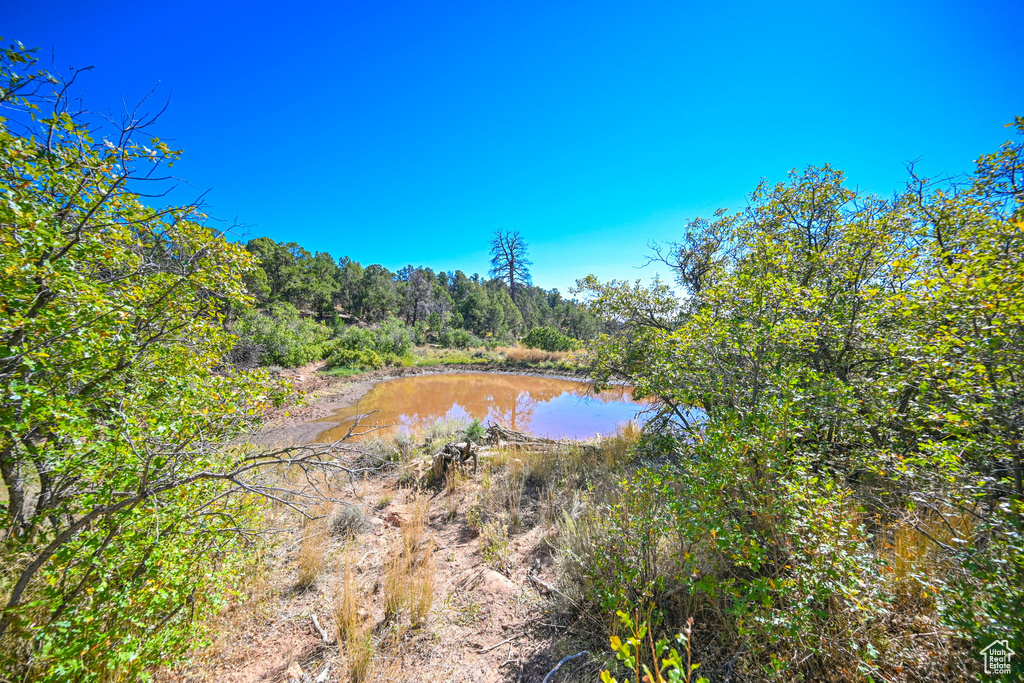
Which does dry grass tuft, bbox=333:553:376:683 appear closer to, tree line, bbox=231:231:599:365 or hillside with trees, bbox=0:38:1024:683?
hillside with trees, bbox=0:38:1024:683

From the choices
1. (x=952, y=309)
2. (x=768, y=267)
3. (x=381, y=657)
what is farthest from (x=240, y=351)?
(x=952, y=309)

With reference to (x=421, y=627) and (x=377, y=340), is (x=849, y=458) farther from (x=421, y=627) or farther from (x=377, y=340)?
(x=377, y=340)

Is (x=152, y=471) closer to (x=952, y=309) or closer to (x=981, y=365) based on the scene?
(x=981, y=365)

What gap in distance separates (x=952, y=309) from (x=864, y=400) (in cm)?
88

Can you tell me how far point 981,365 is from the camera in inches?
78.2

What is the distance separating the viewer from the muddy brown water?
36.9 feet

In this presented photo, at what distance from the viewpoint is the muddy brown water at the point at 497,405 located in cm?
1125

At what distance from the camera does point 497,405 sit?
1505cm

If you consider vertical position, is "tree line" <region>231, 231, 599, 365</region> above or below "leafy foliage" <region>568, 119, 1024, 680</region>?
above

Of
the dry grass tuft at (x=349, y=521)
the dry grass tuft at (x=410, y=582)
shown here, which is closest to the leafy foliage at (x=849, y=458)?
the dry grass tuft at (x=410, y=582)

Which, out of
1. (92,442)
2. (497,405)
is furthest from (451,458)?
(497,405)

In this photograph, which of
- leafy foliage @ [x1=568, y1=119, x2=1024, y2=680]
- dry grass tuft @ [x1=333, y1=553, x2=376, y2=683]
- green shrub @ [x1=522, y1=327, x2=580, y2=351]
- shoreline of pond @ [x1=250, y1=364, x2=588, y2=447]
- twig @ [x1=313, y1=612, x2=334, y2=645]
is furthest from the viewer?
green shrub @ [x1=522, y1=327, x2=580, y2=351]

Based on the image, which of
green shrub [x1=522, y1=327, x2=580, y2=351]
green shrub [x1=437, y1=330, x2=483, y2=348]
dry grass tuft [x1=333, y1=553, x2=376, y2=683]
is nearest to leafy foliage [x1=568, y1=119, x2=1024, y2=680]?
dry grass tuft [x1=333, y1=553, x2=376, y2=683]

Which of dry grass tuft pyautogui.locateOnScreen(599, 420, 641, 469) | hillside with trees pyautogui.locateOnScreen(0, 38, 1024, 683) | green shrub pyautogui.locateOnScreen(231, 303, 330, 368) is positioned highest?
green shrub pyautogui.locateOnScreen(231, 303, 330, 368)
